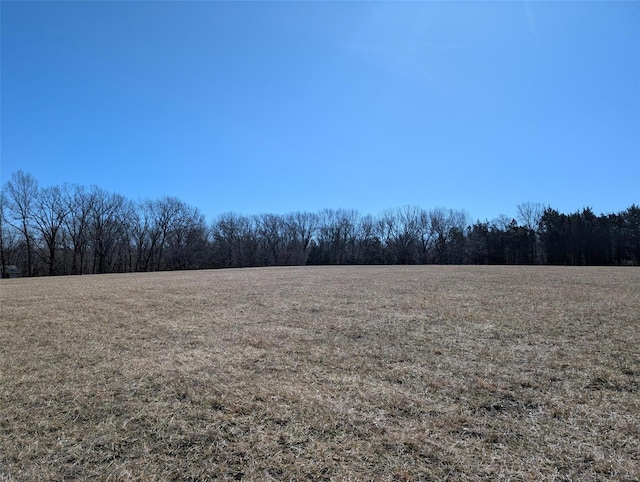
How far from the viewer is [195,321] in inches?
270

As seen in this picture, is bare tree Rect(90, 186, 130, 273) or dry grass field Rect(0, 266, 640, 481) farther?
bare tree Rect(90, 186, 130, 273)

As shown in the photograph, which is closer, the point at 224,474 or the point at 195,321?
the point at 224,474

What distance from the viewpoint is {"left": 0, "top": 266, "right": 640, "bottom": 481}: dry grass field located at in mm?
2203

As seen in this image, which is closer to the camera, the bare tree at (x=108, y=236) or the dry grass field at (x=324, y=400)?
the dry grass field at (x=324, y=400)

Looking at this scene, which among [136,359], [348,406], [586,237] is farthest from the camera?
[586,237]

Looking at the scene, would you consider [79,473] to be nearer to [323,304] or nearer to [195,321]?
[195,321]

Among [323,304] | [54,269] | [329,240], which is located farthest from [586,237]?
[54,269]

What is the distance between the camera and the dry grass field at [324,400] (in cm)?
220

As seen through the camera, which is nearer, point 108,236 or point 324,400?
point 324,400

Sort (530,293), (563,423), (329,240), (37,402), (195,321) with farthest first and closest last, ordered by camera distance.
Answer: (329,240) < (530,293) < (195,321) < (37,402) < (563,423)

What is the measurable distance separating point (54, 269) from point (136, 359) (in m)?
45.4

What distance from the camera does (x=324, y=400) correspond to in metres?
3.12

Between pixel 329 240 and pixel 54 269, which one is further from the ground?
pixel 329 240

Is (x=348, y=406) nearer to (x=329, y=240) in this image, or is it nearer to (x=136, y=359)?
(x=136, y=359)
